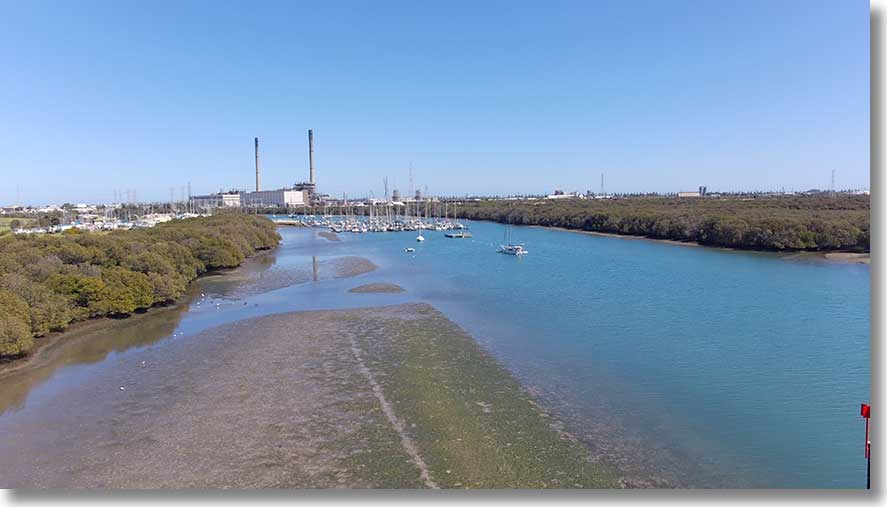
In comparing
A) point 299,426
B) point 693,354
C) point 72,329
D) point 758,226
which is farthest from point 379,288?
point 758,226

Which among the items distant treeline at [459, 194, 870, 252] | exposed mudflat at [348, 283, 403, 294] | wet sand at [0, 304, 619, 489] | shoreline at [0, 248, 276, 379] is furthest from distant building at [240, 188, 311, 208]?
wet sand at [0, 304, 619, 489]

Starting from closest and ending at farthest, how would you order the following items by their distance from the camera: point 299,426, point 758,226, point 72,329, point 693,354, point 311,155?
point 299,426, point 693,354, point 72,329, point 758,226, point 311,155

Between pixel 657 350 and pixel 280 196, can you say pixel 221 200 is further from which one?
pixel 657 350

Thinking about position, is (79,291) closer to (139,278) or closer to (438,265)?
(139,278)

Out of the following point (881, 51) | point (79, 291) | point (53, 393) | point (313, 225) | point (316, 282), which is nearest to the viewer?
point (881, 51)

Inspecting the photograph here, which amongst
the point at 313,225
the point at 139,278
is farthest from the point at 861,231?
the point at 313,225

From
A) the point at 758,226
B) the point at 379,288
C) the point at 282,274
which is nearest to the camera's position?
the point at 379,288

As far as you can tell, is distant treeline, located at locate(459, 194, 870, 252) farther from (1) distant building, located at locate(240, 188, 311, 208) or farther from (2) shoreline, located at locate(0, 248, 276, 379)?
(1) distant building, located at locate(240, 188, 311, 208)
